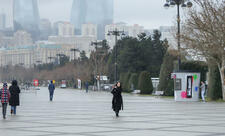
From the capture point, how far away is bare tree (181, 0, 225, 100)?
137 ft

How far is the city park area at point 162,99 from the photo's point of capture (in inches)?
710

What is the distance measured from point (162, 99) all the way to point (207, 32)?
8.65 meters

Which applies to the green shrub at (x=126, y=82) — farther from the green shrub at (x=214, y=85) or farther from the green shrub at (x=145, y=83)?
the green shrub at (x=214, y=85)

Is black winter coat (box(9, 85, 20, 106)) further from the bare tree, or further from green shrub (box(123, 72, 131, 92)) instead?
green shrub (box(123, 72, 131, 92))

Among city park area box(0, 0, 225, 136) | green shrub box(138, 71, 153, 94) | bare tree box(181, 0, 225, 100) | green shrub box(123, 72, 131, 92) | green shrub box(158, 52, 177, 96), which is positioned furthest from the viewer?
green shrub box(123, 72, 131, 92)

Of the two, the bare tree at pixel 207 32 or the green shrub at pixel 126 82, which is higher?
the bare tree at pixel 207 32

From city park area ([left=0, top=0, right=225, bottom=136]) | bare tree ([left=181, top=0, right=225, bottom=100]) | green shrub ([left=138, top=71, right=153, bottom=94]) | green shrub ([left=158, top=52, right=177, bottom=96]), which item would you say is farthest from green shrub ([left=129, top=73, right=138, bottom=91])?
bare tree ([left=181, top=0, right=225, bottom=100])

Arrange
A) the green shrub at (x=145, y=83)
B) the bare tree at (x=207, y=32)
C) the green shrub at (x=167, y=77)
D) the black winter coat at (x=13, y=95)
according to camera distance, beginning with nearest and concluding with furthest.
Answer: the black winter coat at (x=13, y=95), the bare tree at (x=207, y=32), the green shrub at (x=167, y=77), the green shrub at (x=145, y=83)

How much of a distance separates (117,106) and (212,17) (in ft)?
68.3

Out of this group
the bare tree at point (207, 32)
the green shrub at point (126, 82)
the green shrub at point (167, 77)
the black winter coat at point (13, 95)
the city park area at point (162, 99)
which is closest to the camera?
the city park area at point (162, 99)

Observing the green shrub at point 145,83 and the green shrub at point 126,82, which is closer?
the green shrub at point 145,83

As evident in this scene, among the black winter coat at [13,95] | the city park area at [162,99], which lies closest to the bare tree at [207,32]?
the city park area at [162,99]

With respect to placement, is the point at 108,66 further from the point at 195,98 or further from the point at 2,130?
the point at 2,130

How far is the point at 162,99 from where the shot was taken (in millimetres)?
48312
